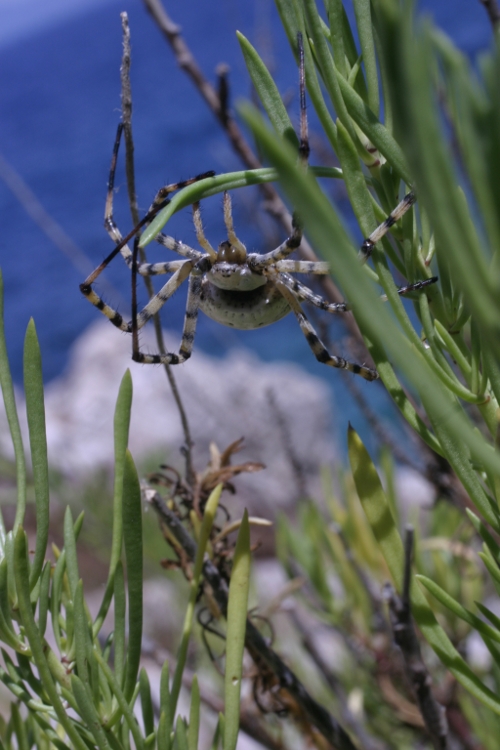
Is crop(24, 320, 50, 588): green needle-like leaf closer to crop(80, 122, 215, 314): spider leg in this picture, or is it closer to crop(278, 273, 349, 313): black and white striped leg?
crop(80, 122, 215, 314): spider leg

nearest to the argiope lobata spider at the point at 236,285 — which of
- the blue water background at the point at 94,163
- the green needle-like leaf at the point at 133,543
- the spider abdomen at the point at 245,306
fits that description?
the spider abdomen at the point at 245,306

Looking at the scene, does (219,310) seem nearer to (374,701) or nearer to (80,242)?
(374,701)

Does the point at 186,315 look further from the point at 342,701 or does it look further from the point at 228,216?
the point at 342,701

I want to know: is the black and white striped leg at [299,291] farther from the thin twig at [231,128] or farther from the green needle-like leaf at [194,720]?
the green needle-like leaf at [194,720]

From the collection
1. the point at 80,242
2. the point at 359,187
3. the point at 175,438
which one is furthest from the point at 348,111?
the point at 80,242

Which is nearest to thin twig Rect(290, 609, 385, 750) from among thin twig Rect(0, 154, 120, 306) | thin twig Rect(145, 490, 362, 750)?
thin twig Rect(145, 490, 362, 750)

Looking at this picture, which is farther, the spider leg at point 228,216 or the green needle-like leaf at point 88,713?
the spider leg at point 228,216

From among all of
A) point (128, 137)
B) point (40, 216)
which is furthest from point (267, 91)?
point (40, 216)
